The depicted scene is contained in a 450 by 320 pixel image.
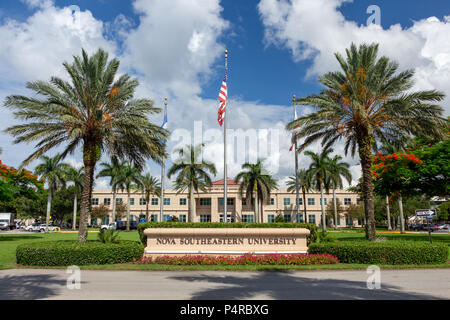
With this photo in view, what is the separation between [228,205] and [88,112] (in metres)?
47.6

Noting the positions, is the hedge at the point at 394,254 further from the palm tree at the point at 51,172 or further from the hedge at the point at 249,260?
the palm tree at the point at 51,172

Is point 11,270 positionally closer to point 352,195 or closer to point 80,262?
point 80,262

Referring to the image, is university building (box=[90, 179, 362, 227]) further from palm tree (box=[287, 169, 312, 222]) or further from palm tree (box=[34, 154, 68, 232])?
palm tree (box=[34, 154, 68, 232])

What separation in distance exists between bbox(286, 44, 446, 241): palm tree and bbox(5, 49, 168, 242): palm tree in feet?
28.5

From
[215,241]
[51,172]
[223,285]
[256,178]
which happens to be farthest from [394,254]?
[51,172]

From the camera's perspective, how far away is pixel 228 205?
62656 millimetres

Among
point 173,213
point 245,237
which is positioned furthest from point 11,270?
point 173,213

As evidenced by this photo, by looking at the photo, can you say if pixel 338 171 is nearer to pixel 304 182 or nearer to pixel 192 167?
pixel 304 182

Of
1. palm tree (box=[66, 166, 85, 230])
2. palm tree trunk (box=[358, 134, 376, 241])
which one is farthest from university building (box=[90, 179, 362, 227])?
palm tree trunk (box=[358, 134, 376, 241])

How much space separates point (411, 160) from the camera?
2266 cm

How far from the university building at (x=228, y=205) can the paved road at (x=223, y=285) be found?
159ft

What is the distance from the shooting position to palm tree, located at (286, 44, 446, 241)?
57.3ft

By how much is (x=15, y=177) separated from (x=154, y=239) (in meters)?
22.0
